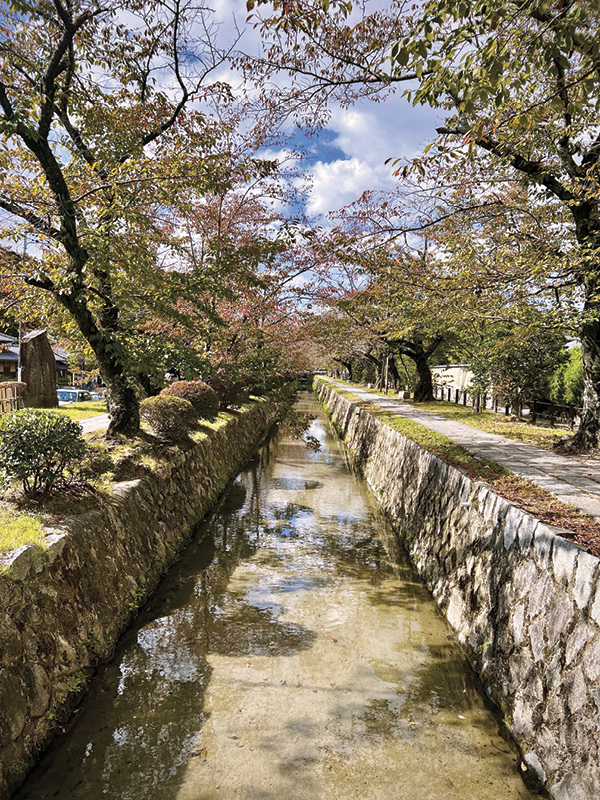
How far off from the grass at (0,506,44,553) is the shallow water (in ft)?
5.41

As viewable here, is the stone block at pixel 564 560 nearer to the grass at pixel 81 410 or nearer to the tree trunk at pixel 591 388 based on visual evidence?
the tree trunk at pixel 591 388

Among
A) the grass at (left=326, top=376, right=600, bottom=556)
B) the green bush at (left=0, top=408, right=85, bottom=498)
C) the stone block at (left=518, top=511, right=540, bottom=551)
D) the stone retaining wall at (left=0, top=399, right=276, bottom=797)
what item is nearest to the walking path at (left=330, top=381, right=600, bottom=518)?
the grass at (left=326, top=376, right=600, bottom=556)

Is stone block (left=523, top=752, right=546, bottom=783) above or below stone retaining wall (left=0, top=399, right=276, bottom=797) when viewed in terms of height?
below

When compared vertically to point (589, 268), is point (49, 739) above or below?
below

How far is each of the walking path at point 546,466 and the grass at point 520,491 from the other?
0.64 feet

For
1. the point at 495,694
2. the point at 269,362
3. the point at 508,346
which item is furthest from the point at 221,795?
the point at 269,362

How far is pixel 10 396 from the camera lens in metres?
15.3

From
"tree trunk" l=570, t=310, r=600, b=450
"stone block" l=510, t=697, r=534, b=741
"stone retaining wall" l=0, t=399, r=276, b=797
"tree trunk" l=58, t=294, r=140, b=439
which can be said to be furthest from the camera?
"tree trunk" l=570, t=310, r=600, b=450

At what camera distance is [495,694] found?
4.40 meters

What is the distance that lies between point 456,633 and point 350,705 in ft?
6.36

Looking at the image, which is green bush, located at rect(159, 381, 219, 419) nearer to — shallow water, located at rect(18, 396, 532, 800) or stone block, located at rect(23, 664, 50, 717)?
shallow water, located at rect(18, 396, 532, 800)

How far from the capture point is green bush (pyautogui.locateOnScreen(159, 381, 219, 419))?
40.2 feet

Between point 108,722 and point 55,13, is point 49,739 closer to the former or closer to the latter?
point 108,722

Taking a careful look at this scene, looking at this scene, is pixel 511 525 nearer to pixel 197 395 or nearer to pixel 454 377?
pixel 197 395
